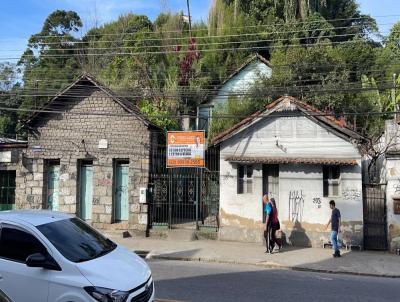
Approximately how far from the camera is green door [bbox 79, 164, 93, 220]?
1944 centimetres

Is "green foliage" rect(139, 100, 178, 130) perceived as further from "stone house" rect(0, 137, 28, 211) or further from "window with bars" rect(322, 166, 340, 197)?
"window with bars" rect(322, 166, 340, 197)

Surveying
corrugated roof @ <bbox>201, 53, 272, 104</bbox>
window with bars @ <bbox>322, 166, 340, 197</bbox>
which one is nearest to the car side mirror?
window with bars @ <bbox>322, 166, 340, 197</bbox>

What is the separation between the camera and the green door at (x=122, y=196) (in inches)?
748

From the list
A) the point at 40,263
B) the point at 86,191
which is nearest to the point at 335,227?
the point at 86,191

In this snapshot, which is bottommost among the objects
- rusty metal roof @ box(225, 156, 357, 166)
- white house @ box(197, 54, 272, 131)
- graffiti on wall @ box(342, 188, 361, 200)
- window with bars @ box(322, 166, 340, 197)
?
graffiti on wall @ box(342, 188, 361, 200)

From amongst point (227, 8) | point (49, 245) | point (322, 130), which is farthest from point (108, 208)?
point (227, 8)

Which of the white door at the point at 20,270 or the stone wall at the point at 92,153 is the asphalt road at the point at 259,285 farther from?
the stone wall at the point at 92,153

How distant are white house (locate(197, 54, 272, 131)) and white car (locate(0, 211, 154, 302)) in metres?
22.5

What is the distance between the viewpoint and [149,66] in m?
32.5

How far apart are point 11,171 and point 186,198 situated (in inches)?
333

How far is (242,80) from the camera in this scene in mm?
29719

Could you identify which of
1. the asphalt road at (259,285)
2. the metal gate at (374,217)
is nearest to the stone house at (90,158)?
the asphalt road at (259,285)

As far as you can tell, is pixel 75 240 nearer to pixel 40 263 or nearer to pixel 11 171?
pixel 40 263

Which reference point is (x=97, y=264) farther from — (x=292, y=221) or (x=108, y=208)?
(x=108, y=208)
